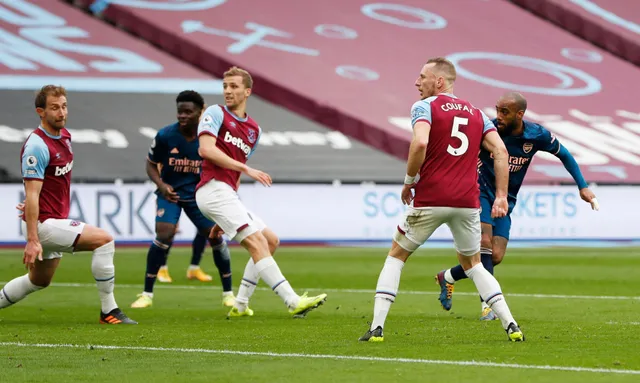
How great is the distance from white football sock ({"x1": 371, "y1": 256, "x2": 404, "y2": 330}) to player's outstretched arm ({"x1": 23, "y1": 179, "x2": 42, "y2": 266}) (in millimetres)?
2784

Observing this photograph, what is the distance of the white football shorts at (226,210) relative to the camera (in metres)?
9.55

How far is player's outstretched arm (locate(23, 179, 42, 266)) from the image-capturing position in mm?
8766

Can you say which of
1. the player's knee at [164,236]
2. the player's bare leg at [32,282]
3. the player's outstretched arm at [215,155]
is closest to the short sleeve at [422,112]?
the player's outstretched arm at [215,155]

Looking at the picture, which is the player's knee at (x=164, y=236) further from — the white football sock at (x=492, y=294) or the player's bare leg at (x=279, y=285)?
the white football sock at (x=492, y=294)

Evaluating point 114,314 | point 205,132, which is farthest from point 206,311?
point 205,132

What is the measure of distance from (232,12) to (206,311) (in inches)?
797

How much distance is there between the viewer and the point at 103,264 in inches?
376

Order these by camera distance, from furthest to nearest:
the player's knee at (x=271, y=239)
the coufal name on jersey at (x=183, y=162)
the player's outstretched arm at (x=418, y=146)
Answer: the coufal name on jersey at (x=183, y=162)
the player's knee at (x=271, y=239)
the player's outstretched arm at (x=418, y=146)

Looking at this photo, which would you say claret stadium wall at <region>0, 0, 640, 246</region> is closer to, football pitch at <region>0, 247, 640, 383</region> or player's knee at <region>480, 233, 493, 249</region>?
football pitch at <region>0, 247, 640, 383</region>

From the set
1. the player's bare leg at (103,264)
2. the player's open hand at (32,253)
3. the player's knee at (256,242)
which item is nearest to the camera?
the player's open hand at (32,253)

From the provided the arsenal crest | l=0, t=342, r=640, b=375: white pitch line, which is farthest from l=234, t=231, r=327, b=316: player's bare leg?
l=0, t=342, r=640, b=375: white pitch line

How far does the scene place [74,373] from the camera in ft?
21.4

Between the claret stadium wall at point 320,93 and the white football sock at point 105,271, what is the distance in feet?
37.8

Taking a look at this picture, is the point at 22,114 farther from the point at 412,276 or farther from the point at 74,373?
the point at 74,373
